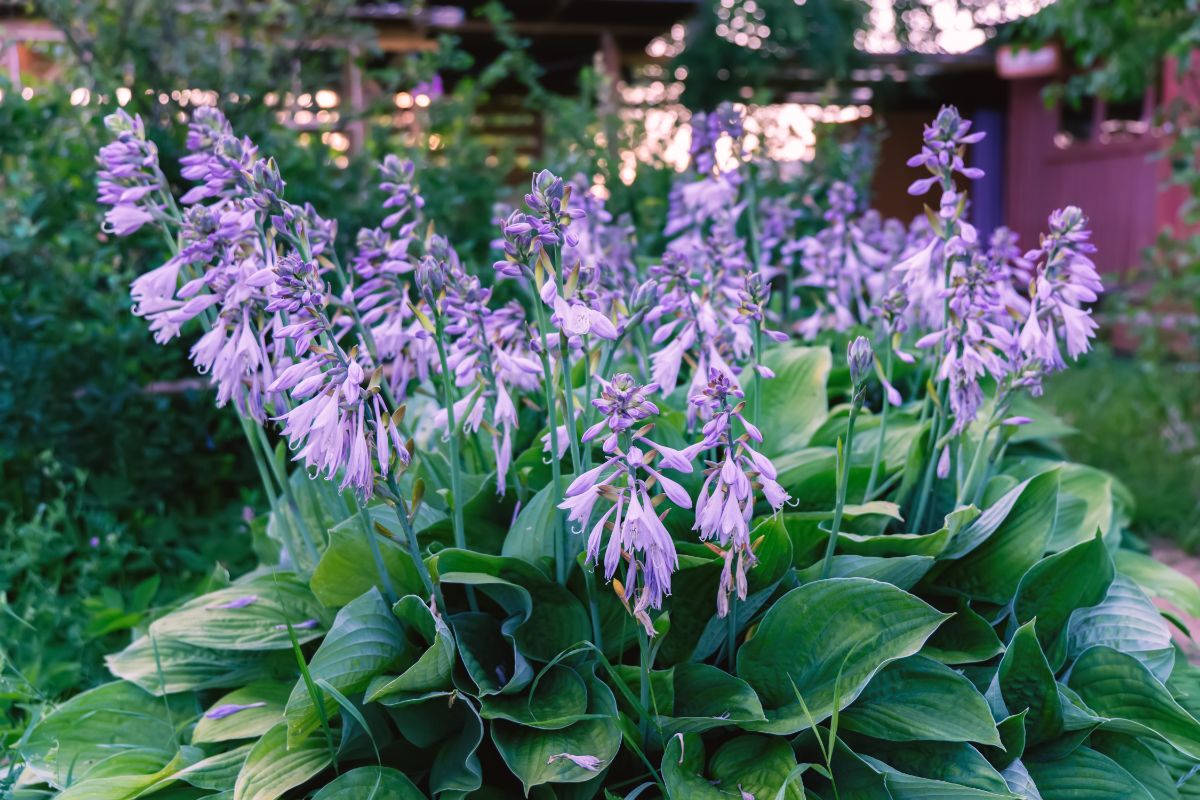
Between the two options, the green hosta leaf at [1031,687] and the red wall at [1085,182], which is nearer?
the green hosta leaf at [1031,687]

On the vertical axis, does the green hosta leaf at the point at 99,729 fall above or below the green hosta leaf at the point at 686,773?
below

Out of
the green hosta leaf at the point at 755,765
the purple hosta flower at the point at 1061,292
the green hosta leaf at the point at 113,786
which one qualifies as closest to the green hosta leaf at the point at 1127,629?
the purple hosta flower at the point at 1061,292

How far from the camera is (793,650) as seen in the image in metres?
1.61

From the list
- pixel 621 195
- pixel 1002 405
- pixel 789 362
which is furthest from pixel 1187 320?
pixel 1002 405

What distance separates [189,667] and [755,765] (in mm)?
1112

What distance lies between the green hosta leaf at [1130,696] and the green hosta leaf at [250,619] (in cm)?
134

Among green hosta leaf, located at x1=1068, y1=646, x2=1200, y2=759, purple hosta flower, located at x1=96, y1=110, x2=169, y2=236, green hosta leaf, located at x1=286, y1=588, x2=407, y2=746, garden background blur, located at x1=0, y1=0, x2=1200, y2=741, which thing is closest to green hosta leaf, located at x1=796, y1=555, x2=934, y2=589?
green hosta leaf, located at x1=1068, y1=646, x2=1200, y2=759

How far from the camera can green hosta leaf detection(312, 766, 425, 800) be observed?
1486mm

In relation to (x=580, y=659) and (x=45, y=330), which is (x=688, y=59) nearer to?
(x=45, y=330)

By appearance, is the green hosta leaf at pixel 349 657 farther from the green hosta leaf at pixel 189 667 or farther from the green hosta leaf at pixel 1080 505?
the green hosta leaf at pixel 1080 505

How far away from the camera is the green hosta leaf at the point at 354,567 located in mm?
1687

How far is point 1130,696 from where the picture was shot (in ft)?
5.61

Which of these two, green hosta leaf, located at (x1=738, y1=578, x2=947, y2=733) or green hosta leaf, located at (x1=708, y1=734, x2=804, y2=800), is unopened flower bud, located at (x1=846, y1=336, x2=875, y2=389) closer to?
green hosta leaf, located at (x1=738, y1=578, x2=947, y2=733)

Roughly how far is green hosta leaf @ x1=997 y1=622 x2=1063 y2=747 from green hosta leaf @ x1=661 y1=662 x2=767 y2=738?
1.34 feet
